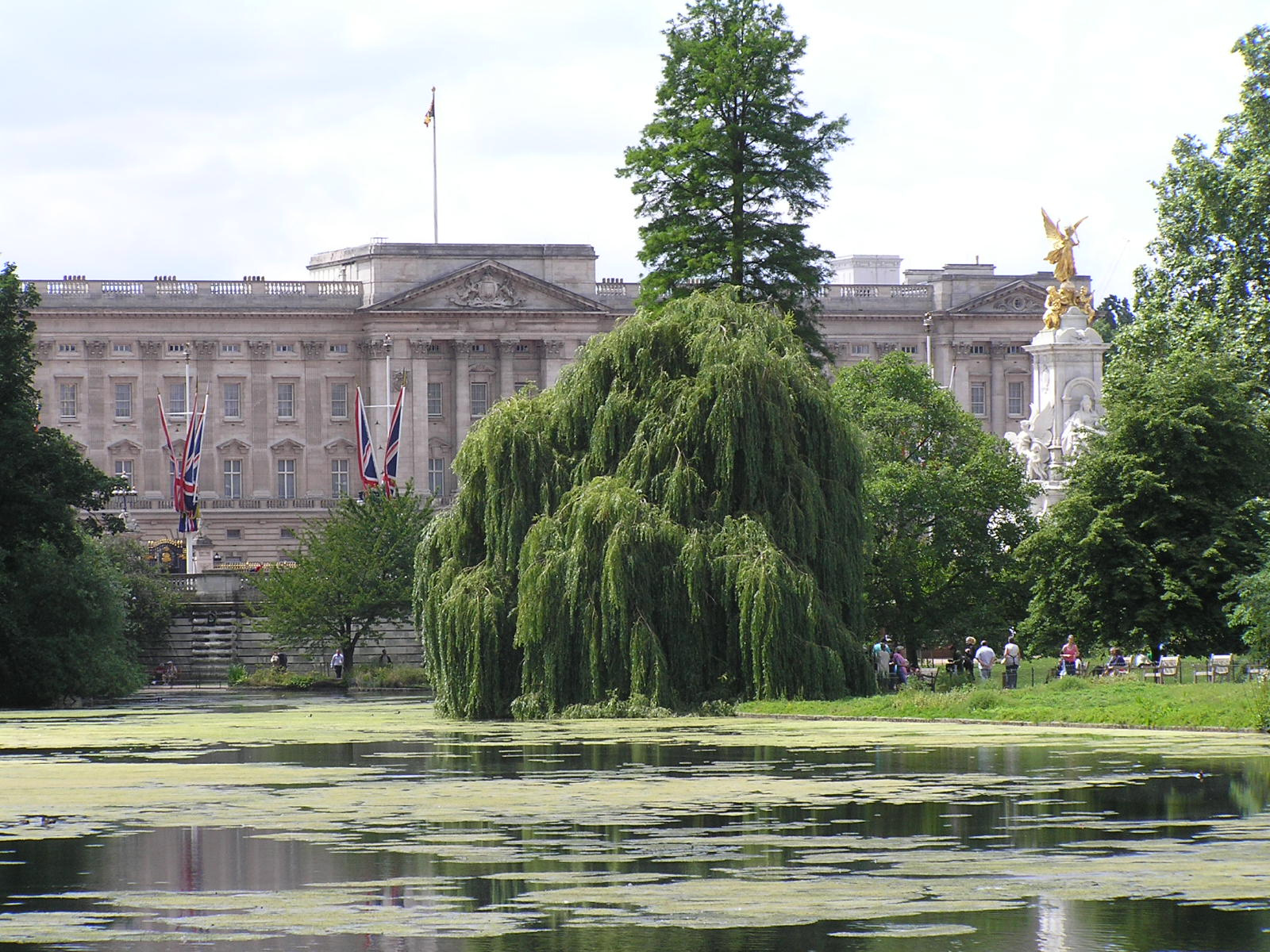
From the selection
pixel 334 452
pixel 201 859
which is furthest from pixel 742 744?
pixel 334 452

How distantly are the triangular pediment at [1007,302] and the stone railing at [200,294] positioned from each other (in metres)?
35.0

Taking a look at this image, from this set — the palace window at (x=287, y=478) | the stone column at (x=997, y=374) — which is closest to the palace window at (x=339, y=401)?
the palace window at (x=287, y=478)

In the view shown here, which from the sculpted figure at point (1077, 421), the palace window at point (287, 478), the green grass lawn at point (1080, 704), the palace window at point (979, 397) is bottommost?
the green grass lawn at point (1080, 704)

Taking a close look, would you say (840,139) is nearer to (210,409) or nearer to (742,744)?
(742,744)

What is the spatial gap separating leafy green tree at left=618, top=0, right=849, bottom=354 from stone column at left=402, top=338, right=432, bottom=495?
71305mm

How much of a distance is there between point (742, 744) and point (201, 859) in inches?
523

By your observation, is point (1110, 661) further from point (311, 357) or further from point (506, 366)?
point (311, 357)

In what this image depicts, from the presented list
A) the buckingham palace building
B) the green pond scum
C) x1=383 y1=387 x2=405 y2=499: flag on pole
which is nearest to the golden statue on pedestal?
x1=383 y1=387 x2=405 y2=499: flag on pole

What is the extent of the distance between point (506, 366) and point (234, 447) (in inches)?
625

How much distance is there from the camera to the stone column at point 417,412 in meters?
125

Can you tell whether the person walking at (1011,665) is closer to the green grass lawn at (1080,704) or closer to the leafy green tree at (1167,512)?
the leafy green tree at (1167,512)

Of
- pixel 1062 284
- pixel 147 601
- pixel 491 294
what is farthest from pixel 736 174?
pixel 491 294

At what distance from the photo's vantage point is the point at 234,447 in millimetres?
125000

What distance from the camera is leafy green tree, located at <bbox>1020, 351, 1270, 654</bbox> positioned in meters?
46.5
